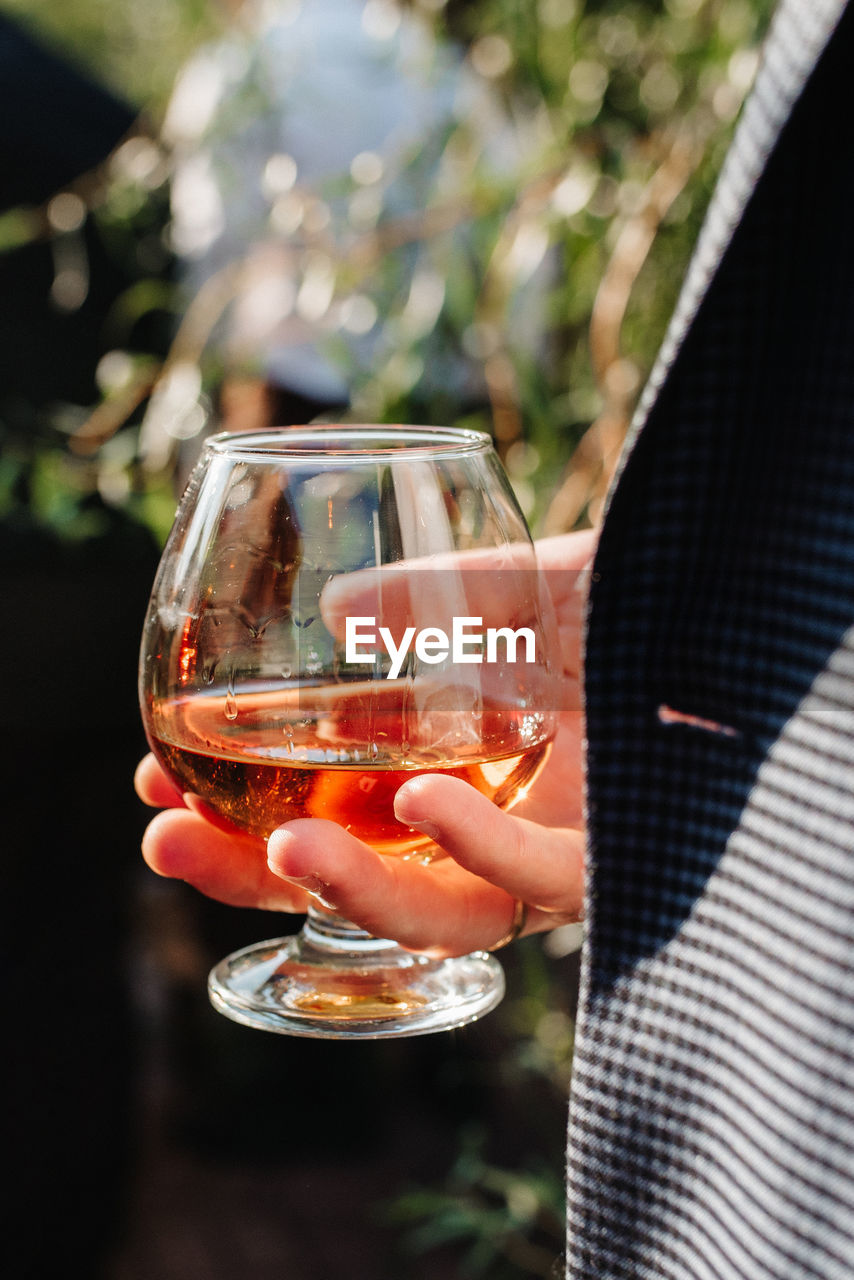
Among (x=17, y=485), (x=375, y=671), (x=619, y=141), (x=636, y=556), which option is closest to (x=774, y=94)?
(x=636, y=556)

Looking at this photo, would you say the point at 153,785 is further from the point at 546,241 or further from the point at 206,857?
the point at 546,241

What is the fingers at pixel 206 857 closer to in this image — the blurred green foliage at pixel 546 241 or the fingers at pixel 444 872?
the fingers at pixel 444 872

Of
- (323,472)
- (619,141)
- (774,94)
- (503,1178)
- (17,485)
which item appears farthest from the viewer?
(17,485)

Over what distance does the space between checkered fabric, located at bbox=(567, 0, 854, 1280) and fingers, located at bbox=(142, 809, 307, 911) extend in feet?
0.89

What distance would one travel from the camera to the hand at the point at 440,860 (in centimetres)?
49

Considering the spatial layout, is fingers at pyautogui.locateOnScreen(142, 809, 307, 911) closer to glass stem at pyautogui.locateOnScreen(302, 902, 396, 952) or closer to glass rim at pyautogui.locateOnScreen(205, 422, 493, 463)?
glass stem at pyautogui.locateOnScreen(302, 902, 396, 952)

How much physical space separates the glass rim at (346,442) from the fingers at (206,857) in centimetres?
20

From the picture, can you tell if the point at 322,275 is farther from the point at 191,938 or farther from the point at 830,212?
the point at 191,938

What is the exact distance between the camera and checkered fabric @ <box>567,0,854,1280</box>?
0.36m

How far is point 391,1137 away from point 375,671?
6.10 ft

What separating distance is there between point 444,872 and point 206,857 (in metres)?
0.13

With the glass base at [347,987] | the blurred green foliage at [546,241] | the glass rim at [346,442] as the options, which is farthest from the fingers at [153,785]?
the blurred green foliage at [546,241]

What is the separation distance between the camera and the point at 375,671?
52 cm

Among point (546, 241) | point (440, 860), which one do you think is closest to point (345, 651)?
point (440, 860)
